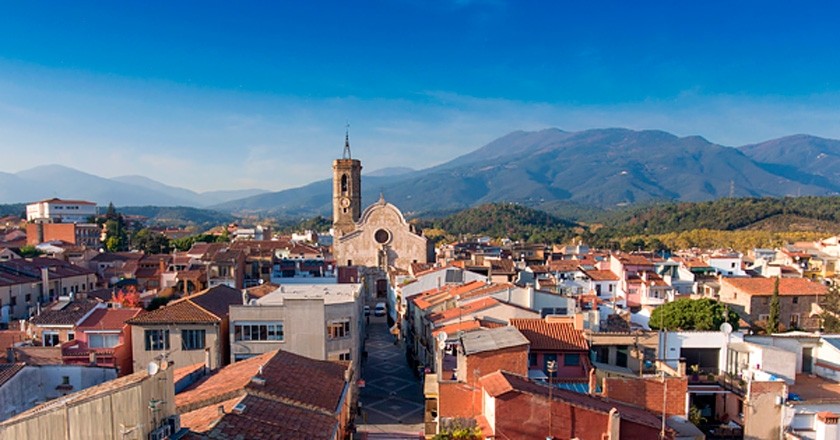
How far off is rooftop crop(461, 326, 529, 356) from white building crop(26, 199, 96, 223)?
10813 centimetres

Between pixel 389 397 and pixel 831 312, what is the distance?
26818mm

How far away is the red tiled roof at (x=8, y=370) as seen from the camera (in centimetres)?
1621

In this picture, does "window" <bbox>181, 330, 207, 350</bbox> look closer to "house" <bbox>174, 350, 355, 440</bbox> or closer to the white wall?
the white wall

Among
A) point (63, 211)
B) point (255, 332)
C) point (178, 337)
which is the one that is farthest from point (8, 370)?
point (63, 211)

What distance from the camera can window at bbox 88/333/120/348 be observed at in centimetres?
2370

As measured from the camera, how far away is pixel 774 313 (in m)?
34.2

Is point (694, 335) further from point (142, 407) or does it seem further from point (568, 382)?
point (142, 407)

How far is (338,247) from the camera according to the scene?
202 feet

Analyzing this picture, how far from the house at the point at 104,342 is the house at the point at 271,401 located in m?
7.00

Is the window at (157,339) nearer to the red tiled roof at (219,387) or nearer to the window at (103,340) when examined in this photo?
the window at (103,340)

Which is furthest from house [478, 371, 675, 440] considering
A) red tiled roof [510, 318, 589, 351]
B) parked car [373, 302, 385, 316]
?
parked car [373, 302, 385, 316]

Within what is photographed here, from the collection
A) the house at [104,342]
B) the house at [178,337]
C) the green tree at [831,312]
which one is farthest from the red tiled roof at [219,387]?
the green tree at [831,312]

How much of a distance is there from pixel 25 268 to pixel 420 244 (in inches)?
1408

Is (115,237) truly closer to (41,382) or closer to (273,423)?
(41,382)
